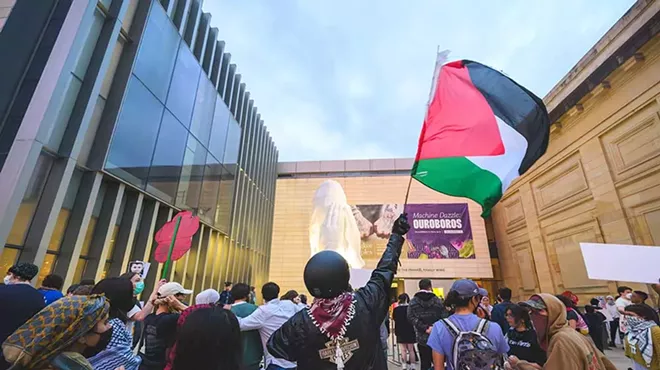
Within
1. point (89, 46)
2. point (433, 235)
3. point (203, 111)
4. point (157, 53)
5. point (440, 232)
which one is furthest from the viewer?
point (440, 232)

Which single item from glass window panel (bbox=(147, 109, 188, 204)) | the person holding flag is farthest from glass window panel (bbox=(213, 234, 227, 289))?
the person holding flag

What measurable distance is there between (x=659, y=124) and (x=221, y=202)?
57.6 ft

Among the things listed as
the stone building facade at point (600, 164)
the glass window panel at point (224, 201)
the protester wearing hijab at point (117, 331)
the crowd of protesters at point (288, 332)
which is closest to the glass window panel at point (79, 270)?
the crowd of protesters at point (288, 332)

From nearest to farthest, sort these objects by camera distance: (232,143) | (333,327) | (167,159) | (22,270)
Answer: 1. (333,327)
2. (22,270)
3. (167,159)
4. (232,143)

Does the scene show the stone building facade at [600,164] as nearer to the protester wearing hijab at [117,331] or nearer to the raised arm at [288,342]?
the raised arm at [288,342]

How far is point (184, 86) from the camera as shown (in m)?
11.9

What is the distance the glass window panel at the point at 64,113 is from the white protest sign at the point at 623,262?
33.9ft

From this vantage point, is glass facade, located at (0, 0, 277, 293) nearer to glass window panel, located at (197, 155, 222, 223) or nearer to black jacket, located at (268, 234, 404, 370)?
glass window panel, located at (197, 155, 222, 223)

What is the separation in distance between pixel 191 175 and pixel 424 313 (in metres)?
10.9

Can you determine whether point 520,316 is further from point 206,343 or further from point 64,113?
point 64,113

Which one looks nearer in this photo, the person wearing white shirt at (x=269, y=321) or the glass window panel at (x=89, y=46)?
the person wearing white shirt at (x=269, y=321)

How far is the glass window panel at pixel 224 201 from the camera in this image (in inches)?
582

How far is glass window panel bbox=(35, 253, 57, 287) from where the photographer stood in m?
6.58

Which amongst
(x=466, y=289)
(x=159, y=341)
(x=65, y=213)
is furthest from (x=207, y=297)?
(x=65, y=213)
